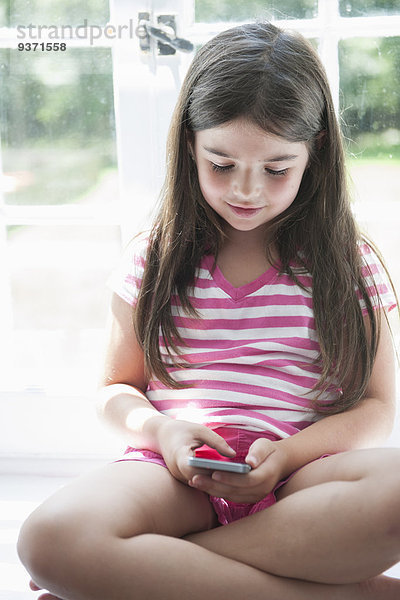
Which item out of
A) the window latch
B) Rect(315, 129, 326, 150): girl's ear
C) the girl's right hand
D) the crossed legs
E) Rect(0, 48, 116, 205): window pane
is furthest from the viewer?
Rect(0, 48, 116, 205): window pane

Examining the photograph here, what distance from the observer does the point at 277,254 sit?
1271 millimetres

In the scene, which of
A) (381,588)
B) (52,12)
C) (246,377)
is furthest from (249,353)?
(52,12)

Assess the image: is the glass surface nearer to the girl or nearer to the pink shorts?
the girl

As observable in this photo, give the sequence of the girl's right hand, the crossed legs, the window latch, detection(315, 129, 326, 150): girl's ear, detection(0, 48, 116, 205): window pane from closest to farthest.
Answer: the crossed legs
the girl's right hand
detection(315, 129, 326, 150): girl's ear
the window latch
detection(0, 48, 116, 205): window pane

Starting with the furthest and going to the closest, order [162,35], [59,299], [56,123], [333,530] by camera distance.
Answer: [59,299] → [56,123] → [162,35] → [333,530]

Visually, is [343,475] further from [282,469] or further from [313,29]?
[313,29]

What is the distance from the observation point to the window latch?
4.80 feet

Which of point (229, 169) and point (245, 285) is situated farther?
point (245, 285)

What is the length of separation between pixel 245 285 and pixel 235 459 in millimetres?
266

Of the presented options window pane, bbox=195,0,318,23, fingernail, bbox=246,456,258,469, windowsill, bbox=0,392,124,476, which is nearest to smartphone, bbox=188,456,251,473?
fingernail, bbox=246,456,258,469

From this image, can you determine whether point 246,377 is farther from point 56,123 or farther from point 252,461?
point 56,123

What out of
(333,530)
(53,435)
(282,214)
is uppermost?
(282,214)

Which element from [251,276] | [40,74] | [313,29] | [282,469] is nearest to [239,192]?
[251,276]

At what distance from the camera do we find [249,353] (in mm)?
1226
